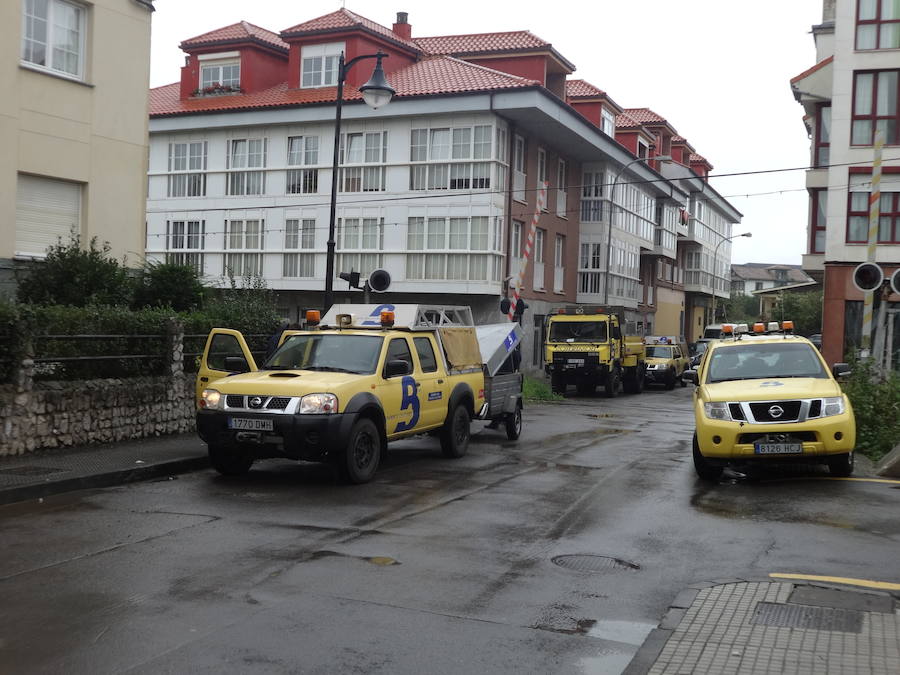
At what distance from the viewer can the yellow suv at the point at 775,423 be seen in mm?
10859

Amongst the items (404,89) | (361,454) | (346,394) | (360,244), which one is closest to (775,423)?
(361,454)

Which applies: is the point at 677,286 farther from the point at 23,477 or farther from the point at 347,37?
the point at 23,477

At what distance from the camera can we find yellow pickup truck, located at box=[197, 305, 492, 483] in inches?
408

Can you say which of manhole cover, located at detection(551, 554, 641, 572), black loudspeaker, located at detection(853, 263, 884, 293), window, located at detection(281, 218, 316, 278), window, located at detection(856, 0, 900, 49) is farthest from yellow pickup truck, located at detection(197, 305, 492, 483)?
window, located at detection(856, 0, 900, 49)

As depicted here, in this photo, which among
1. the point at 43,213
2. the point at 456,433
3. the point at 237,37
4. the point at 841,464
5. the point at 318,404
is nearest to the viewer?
the point at 318,404

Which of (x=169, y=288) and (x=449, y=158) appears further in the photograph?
(x=449, y=158)

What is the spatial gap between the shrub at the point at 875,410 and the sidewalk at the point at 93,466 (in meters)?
9.51

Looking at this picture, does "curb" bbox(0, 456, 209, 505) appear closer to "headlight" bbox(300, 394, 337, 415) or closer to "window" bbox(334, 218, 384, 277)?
"headlight" bbox(300, 394, 337, 415)

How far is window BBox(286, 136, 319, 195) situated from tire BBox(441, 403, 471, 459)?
25.8 m

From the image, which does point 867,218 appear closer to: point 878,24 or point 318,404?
point 878,24

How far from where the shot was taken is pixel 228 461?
1134 centimetres

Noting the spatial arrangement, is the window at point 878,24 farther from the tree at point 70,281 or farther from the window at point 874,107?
the tree at point 70,281

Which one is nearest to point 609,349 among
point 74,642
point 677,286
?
point 74,642

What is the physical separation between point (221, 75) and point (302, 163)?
21.1 ft
